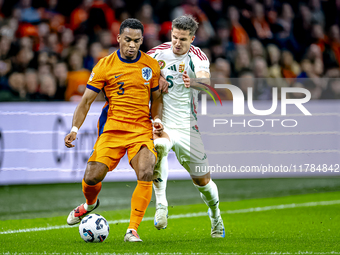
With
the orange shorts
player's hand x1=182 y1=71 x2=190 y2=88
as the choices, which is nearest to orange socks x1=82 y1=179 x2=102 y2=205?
the orange shorts

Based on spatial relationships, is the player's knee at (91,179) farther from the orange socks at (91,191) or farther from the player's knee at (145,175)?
the player's knee at (145,175)

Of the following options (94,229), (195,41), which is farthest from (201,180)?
(195,41)

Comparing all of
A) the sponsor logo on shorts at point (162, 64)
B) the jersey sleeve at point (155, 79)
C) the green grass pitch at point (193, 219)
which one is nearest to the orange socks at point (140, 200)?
the green grass pitch at point (193, 219)

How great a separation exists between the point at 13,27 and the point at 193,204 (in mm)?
5302

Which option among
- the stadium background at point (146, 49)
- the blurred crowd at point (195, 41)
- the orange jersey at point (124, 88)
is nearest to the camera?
the orange jersey at point (124, 88)

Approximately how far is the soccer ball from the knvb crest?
4.82 ft

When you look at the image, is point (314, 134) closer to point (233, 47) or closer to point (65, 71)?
point (233, 47)

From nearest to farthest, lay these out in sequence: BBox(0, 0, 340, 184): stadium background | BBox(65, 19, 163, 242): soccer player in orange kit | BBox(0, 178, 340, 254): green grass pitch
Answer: BBox(0, 178, 340, 254): green grass pitch → BBox(65, 19, 163, 242): soccer player in orange kit → BBox(0, 0, 340, 184): stadium background

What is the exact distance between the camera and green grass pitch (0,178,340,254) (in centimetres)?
485

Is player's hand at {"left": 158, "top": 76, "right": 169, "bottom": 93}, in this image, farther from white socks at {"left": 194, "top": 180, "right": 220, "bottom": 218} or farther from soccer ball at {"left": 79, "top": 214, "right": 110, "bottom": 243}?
soccer ball at {"left": 79, "top": 214, "right": 110, "bottom": 243}

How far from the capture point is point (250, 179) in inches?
427

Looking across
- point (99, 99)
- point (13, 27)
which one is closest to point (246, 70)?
point (99, 99)

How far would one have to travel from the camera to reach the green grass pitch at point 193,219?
191 inches

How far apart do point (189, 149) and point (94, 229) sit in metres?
1.30
